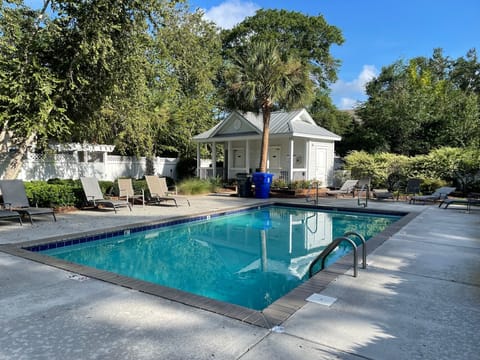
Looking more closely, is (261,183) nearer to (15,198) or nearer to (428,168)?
(428,168)

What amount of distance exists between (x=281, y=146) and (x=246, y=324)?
19.2 metres

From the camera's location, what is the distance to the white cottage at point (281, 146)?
20.3 metres

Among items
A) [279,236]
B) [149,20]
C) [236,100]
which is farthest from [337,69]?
[279,236]

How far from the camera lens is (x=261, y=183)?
53.8 feet

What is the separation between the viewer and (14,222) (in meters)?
9.27

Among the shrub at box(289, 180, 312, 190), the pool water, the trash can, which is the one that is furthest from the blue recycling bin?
the pool water

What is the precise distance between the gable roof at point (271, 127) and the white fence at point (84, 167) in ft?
12.8

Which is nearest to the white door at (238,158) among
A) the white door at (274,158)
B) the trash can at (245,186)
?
the white door at (274,158)

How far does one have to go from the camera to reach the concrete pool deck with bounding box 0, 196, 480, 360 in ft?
9.46

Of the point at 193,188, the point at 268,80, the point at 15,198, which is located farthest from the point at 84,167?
the point at 268,80

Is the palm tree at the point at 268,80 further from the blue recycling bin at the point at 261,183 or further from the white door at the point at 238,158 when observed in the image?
the white door at the point at 238,158

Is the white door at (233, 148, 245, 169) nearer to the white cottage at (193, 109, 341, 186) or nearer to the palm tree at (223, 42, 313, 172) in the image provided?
the white cottage at (193, 109, 341, 186)

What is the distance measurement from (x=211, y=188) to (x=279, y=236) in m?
10.5

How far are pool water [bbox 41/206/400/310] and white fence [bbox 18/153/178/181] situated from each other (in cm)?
928
